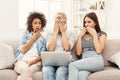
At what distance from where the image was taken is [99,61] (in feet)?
9.50

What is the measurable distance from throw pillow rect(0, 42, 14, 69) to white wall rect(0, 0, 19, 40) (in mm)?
1252

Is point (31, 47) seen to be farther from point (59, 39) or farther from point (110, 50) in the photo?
point (110, 50)

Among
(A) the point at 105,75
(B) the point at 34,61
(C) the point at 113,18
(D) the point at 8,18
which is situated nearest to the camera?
(A) the point at 105,75

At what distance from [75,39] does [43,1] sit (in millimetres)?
2211

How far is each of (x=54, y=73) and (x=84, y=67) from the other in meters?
0.35

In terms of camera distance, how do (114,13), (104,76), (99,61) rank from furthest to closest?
(114,13)
(99,61)
(104,76)

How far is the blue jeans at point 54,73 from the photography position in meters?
2.75

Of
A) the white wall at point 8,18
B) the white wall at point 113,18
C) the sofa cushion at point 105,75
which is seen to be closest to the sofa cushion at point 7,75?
the sofa cushion at point 105,75

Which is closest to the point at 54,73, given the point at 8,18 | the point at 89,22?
the point at 89,22

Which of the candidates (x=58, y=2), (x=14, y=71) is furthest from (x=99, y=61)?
(x=58, y=2)

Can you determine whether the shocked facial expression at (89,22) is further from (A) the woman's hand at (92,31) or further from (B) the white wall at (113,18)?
(B) the white wall at (113,18)

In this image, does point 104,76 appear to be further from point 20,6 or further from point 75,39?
point 20,6

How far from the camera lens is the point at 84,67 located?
280cm

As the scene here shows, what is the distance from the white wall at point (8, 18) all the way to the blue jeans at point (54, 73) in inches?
68.8
